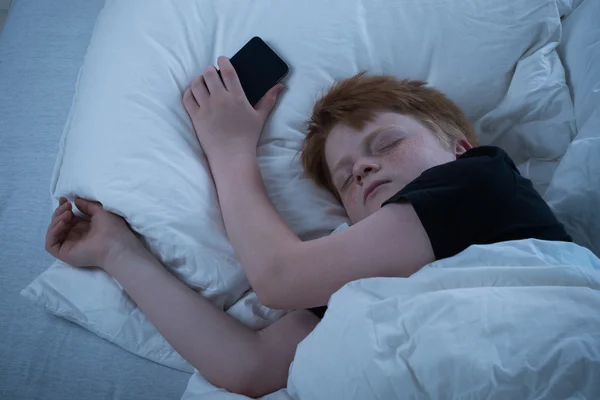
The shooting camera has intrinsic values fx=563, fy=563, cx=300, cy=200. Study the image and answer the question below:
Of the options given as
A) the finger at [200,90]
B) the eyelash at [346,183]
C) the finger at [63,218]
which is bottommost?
the finger at [63,218]

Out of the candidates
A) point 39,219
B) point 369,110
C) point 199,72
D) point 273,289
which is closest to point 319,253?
point 273,289

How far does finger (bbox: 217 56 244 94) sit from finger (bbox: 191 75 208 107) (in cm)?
4

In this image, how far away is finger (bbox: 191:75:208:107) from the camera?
108 cm

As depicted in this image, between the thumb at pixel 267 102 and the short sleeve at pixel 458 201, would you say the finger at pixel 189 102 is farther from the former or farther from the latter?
the short sleeve at pixel 458 201

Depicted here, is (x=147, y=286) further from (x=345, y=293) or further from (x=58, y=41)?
(x=58, y=41)

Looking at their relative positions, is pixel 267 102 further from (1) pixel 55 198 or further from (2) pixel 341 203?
(1) pixel 55 198

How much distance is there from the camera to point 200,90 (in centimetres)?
109

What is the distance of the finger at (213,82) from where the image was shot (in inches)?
42.5

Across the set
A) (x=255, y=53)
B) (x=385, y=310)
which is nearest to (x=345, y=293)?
(x=385, y=310)

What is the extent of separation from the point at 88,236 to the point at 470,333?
653 mm

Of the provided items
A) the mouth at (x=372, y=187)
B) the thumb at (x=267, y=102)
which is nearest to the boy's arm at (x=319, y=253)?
the mouth at (x=372, y=187)

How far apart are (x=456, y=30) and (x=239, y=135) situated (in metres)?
0.50

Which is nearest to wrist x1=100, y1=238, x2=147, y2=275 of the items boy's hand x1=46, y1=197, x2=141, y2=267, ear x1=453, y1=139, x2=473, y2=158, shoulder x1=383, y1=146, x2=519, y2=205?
boy's hand x1=46, y1=197, x2=141, y2=267

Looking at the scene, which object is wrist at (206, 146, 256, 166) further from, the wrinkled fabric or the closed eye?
the wrinkled fabric
